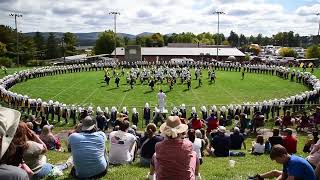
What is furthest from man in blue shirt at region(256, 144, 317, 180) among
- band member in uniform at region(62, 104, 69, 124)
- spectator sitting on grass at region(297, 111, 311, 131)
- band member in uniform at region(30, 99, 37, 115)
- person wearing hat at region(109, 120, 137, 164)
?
band member in uniform at region(30, 99, 37, 115)

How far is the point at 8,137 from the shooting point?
3.07 meters

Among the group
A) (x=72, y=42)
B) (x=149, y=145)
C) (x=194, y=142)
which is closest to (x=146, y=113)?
(x=194, y=142)

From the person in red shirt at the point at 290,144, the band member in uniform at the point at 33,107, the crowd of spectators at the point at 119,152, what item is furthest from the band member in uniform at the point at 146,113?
the person in red shirt at the point at 290,144

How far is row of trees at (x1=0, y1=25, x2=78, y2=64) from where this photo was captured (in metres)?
84.4

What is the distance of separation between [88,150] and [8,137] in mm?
3634

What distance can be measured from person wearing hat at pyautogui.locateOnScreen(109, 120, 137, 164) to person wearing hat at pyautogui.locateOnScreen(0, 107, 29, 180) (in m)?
5.31

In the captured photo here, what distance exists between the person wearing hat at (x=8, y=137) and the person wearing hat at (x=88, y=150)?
11.3 ft

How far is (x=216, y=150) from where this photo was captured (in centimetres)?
1115

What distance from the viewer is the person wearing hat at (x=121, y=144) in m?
8.50

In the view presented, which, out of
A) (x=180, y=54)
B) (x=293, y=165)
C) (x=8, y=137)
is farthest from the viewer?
(x=180, y=54)

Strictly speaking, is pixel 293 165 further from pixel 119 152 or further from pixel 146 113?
pixel 146 113

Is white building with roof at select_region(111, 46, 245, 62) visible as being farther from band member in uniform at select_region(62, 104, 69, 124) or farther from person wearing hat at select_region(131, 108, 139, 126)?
person wearing hat at select_region(131, 108, 139, 126)

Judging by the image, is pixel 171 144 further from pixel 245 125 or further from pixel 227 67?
pixel 227 67

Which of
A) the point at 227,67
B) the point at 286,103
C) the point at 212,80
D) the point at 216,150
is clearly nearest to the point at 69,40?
the point at 227,67
